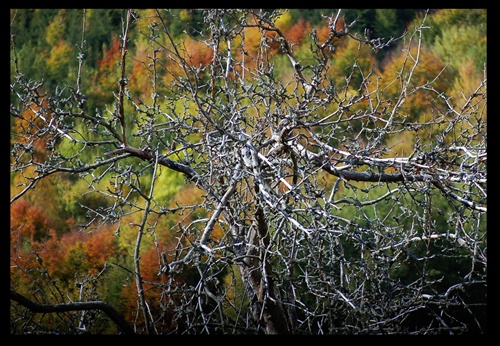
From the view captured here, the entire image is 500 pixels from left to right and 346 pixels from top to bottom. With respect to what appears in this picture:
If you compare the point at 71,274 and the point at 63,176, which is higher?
the point at 63,176

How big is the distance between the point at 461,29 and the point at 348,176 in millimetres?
2391

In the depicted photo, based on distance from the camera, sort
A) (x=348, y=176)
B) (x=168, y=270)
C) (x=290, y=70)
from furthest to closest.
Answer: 1. (x=290, y=70)
2. (x=348, y=176)
3. (x=168, y=270)

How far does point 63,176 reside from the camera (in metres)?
4.45

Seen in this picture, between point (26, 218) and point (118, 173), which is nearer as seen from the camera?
point (118, 173)

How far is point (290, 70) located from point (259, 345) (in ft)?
8.71

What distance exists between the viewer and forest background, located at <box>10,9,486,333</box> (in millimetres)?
3957

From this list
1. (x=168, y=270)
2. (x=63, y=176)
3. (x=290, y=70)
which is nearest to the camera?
(x=168, y=270)

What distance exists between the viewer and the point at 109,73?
4.32m

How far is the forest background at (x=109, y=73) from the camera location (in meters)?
3.96
